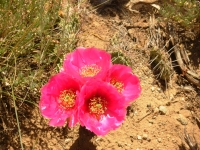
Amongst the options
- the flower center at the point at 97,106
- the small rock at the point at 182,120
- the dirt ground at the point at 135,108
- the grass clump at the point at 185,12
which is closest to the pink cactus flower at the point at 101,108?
the flower center at the point at 97,106

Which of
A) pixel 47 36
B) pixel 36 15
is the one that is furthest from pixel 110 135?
pixel 36 15

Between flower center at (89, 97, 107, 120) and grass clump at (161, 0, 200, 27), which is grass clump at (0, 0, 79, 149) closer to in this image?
flower center at (89, 97, 107, 120)

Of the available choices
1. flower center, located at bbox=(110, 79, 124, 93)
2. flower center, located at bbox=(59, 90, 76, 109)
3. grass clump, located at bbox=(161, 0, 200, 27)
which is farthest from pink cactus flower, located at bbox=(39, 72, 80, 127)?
grass clump, located at bbox=(161, 0, 200, 27)

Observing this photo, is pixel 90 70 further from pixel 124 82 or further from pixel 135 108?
pixel 135 108

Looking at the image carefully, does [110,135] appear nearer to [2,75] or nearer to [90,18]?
[2,75]

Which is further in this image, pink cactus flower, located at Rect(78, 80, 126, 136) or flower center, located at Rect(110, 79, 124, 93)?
flower center, located at Rect(110, 79, 124, 93)

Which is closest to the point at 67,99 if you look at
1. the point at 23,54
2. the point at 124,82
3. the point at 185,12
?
the point at 124,82
